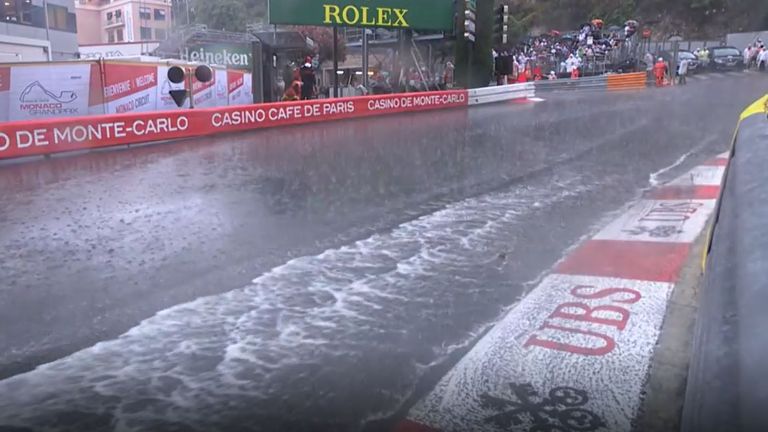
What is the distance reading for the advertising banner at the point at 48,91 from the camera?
14.0 meters

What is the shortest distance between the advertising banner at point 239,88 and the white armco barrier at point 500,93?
716cm

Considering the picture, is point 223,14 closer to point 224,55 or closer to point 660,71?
point 224,55

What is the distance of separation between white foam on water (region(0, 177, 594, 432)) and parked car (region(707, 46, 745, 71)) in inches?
1067

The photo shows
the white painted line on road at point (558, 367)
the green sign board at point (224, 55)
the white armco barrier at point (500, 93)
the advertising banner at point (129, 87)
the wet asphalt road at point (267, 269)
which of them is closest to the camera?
the white painted line on road at point (558, 367)

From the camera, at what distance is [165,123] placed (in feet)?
40.0

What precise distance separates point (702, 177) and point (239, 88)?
48.7 feet

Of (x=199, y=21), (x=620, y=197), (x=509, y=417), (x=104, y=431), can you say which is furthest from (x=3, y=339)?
(x=199, y=21)

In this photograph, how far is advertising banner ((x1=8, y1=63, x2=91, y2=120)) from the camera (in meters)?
14.0

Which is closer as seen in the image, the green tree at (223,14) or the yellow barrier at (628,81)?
the yellow barrier at (628,81)

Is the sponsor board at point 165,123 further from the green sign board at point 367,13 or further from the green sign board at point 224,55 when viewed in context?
the green sign board at point 224,55

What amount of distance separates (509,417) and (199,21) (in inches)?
1584

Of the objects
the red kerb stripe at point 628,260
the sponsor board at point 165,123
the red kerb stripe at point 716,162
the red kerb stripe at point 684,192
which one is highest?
the sponsor board at point 165,123

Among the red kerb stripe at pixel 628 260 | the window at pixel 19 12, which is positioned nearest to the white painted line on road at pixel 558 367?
the red kerb stripe at pixel 628 260

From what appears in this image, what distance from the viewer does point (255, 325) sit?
383 centimetres
